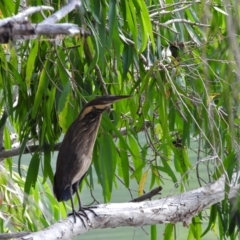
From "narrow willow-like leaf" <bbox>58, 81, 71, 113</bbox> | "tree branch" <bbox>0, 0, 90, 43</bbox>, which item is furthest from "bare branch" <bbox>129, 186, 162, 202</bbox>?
"tree branch" <bbox>0, 0, 90, 43</bbox>

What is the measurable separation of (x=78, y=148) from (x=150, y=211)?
1.06 ft

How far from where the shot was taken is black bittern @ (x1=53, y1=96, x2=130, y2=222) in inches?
62.3

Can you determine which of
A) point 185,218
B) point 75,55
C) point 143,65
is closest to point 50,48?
point 75,55

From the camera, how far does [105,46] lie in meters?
1.47

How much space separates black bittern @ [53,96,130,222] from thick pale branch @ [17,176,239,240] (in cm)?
7

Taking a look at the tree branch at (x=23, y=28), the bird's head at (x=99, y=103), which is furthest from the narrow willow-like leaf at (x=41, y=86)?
the tree branch at (x=23, y=28)

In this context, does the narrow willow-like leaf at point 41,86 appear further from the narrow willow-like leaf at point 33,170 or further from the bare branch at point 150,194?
the bare branch at point 150,194

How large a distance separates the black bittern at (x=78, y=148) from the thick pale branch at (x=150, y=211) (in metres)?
0.07

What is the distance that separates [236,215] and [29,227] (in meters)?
0.67

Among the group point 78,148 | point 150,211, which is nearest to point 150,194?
Answer: point 150,211

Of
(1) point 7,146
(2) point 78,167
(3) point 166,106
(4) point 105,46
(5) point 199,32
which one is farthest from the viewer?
(1) point 7,146

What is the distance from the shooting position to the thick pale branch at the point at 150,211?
4.72ft

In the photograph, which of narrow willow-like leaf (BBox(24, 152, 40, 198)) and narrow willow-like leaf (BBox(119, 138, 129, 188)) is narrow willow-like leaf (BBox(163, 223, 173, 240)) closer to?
narrow willow-like leaf (BBox(119, 138, 129, 188))

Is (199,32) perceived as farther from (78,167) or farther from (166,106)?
(78,167)
